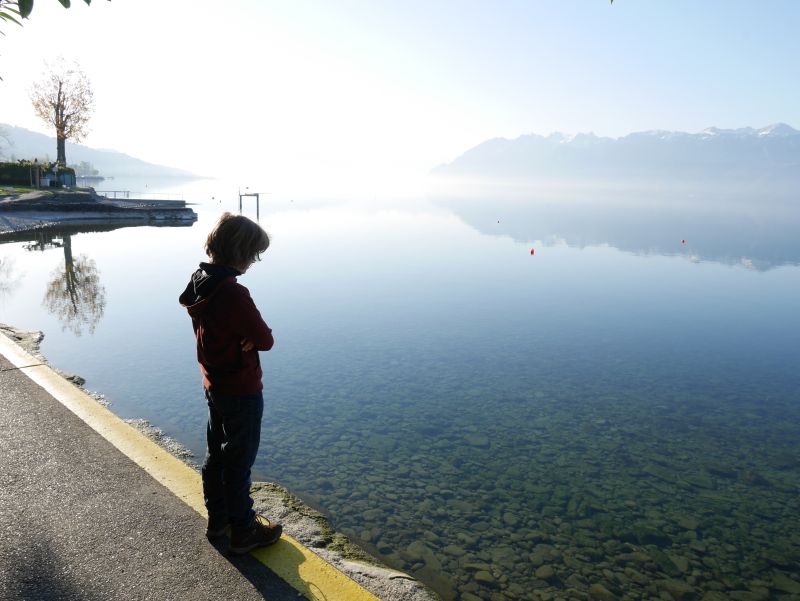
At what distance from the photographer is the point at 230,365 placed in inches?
153

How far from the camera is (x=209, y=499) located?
4215 millimetres

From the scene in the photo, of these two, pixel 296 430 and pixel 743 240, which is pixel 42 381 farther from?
pixel 743 240

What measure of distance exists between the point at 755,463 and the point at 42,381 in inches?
459

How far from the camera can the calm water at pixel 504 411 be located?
6.62m

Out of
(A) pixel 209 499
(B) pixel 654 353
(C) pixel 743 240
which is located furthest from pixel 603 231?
(A) pixel 209 499

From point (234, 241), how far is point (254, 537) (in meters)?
2.36

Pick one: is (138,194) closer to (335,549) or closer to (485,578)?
(335,549)

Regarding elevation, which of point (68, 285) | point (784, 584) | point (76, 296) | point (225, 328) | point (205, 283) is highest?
point (205, 283)

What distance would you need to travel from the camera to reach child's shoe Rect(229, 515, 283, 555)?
4.08 meters

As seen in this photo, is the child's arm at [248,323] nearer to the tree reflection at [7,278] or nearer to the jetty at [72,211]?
the tree reflection at [7,278]

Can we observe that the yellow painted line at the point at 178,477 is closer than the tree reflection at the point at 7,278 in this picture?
Yes

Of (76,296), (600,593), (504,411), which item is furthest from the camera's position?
(76,296)

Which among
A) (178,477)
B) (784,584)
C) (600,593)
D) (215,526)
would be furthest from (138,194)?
(784,584)

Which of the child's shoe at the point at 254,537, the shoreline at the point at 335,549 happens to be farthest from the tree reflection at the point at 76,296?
the child's shoe at the point at 254,537
